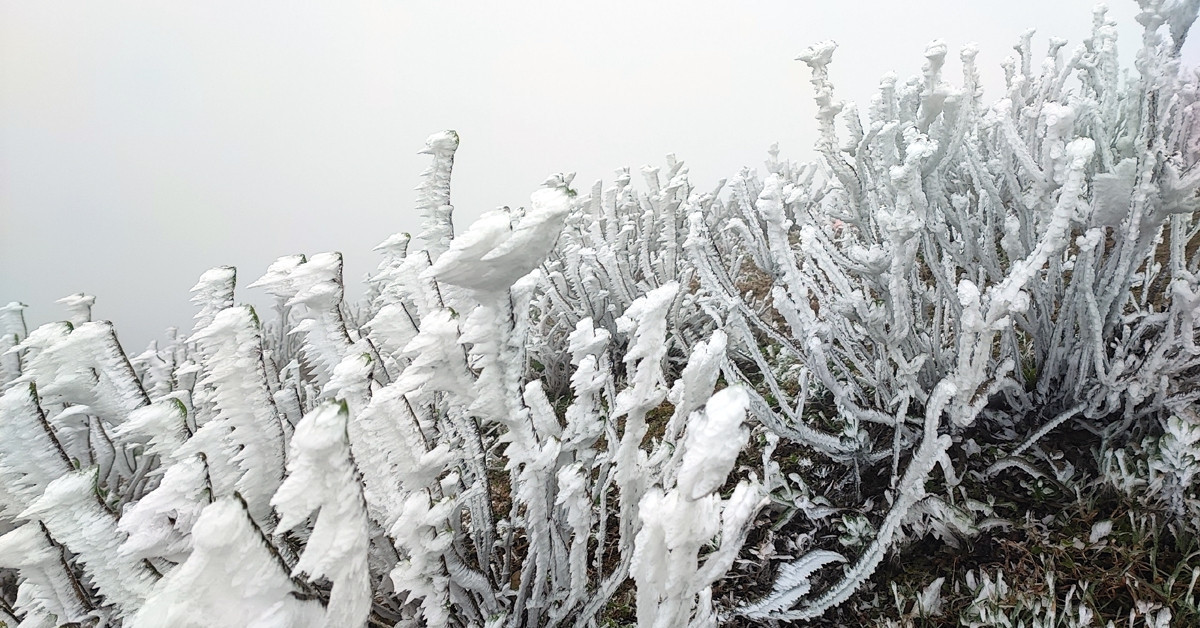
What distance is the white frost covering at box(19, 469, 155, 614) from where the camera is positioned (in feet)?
2.37

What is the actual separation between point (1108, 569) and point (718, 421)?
3.68 ft

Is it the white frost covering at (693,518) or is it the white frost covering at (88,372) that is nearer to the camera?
the white frost covering at (693,518)

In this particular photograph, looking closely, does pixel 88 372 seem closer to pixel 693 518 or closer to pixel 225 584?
pixel 225 584

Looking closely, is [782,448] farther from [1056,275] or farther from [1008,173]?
[1008,173]

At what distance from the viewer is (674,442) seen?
959 mm

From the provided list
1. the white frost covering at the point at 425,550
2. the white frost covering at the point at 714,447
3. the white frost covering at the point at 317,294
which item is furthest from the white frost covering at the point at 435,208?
the white frost covering at the point at 714,447

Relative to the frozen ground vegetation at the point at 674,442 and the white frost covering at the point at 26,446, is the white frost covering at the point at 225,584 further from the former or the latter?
the white frost covering at the point at 26,446

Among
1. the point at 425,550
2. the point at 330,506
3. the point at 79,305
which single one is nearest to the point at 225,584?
the point at 330,506

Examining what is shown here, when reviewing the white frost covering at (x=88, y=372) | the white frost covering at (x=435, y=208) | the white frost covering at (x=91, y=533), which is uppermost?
the white frost covering at (x=435, y=208)

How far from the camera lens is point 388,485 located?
2.84 feet

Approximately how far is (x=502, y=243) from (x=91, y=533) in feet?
2.02

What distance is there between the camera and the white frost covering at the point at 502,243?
66 centimetres

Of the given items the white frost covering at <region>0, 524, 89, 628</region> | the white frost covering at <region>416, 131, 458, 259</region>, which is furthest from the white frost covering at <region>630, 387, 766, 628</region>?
the white frost covering at <region>0, 524, 89, 628</region>

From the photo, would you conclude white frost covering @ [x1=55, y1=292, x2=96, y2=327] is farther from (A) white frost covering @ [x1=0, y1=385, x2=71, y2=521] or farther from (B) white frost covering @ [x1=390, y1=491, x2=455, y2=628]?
(B) white frost covering @ [x1=390, y1=491, x2=455, y2=628]
